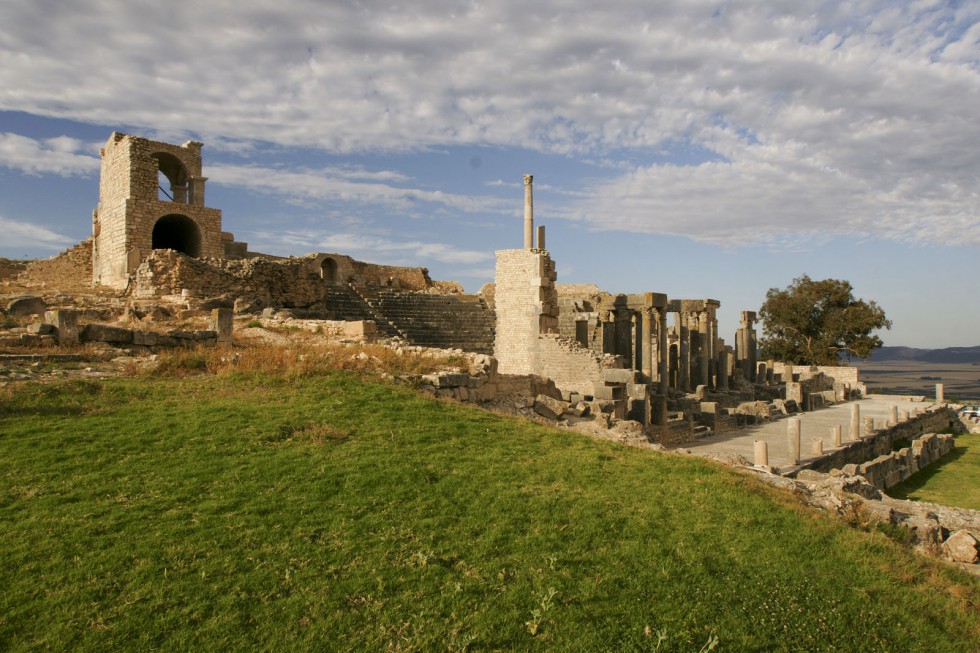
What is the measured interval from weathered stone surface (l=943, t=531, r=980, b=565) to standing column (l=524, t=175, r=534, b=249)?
20.1m

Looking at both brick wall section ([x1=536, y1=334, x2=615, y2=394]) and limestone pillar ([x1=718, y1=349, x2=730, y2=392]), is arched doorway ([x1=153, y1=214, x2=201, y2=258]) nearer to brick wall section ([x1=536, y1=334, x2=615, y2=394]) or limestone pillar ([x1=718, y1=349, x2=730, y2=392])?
brick wall section ([x1=536, y1=334, x2=615, y2=394])

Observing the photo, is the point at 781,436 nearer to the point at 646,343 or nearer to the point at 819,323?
the point at 646,343

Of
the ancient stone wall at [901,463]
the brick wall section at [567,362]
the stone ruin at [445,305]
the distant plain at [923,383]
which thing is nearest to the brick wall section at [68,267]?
the stone ruin at [445,305]

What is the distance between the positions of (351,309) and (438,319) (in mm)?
4082

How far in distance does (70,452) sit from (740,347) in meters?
33.2

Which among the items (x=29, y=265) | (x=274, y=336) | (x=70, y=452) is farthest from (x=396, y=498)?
(x=29, y=265)

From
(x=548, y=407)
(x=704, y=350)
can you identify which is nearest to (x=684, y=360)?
(x=704, y=350)

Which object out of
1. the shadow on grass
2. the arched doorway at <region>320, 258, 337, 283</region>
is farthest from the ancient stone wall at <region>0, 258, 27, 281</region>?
the shadow on grass

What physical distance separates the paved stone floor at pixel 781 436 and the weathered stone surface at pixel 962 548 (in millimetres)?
5274

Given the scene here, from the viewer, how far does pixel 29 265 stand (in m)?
25.8

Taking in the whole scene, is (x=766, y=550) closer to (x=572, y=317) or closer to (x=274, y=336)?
(x=274, y=336)

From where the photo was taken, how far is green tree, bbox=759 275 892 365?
46125 millimetres

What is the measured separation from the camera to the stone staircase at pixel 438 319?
26250 mm

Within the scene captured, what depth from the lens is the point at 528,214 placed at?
2767 cm
